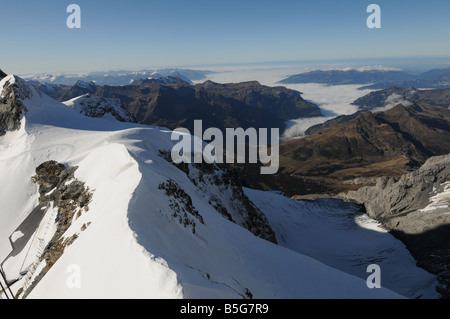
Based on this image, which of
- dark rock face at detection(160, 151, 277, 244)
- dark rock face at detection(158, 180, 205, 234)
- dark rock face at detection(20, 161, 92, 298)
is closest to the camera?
dark rock face at detection(20, 161, 92, 298)

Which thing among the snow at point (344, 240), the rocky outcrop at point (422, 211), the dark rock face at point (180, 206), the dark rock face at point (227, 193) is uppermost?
the dark rock face at point (180, 206)

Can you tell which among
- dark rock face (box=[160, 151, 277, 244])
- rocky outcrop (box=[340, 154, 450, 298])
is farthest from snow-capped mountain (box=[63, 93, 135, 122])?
rocky outcrop (box=[340, 154, 450, 298])

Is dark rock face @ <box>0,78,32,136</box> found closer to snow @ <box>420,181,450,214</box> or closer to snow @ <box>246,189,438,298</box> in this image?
snow @ <box>246,189,438,298</box>

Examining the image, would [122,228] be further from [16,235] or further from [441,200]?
[441,200]

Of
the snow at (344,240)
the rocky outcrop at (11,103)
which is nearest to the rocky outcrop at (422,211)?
the snow at (344,240)

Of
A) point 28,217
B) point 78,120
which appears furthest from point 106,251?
point 78,120

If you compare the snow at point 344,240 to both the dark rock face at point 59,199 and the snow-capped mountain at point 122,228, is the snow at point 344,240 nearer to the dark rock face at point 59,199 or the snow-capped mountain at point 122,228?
the snow-capped mountain at point 122,228
